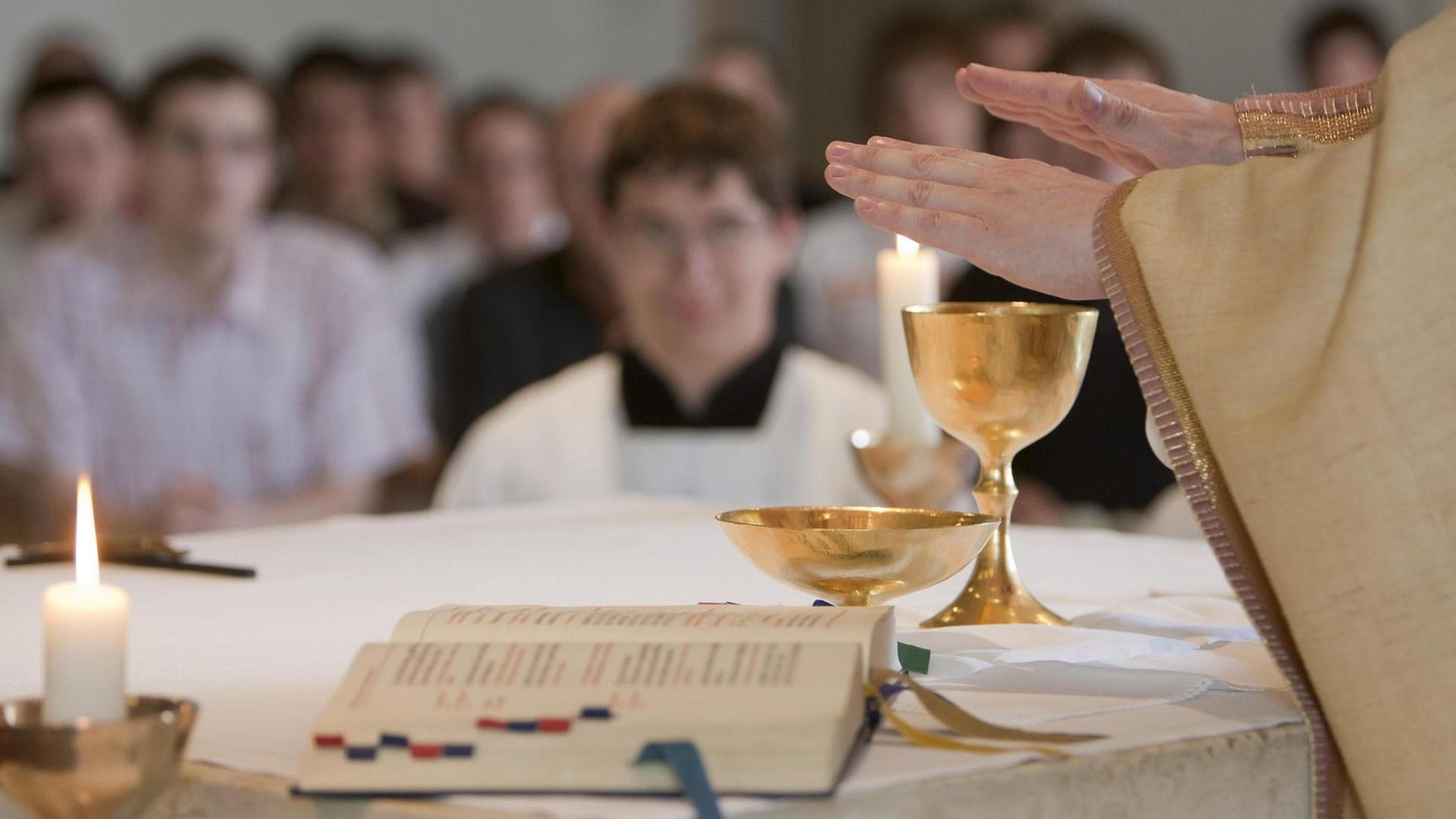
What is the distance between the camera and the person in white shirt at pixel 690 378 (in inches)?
97.7

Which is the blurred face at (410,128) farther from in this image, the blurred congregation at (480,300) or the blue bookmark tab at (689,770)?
the blue bookmark tab at (689,770)

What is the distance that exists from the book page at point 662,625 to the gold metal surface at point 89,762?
0.52 feet

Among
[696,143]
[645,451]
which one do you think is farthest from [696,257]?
[645,451]

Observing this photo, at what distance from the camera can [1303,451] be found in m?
0.92

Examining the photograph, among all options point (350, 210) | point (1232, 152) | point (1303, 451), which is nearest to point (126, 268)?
point (350, 210)

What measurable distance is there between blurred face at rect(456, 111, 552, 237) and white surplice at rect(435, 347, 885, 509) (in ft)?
6.64

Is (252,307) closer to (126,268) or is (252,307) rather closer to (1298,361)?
(126,268)

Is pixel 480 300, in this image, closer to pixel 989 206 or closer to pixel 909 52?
pixel 909 52

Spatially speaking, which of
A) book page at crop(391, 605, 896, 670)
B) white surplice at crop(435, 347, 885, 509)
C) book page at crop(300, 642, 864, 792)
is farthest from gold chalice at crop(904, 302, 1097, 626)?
white surplice at crop(435, 347, 885, 509)

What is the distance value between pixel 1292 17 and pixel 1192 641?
5142mm

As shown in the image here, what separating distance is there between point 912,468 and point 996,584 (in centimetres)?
52

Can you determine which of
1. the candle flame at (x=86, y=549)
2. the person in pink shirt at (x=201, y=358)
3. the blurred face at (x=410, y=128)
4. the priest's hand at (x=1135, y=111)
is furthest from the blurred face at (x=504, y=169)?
the candle flame at (x=86, y=549)

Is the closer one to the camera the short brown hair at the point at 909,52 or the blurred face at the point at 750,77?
the short brown hair at the point at 909,52

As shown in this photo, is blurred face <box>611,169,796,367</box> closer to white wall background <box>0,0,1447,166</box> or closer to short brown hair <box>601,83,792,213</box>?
short brown hair <box>601,83,792,213</box>
